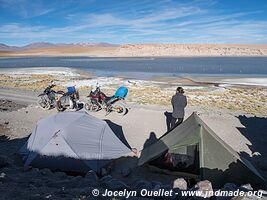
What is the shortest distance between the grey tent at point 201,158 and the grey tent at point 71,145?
1156 millimetres

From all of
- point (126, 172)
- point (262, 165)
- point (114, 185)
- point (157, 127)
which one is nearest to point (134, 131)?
point (157, 127)

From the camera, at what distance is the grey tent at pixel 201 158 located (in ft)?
22.8

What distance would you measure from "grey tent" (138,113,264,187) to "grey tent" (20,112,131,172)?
1156 mm

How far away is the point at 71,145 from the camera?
7.79 metres

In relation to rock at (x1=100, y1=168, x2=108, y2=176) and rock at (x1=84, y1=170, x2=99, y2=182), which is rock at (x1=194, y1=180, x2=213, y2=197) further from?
rock at (x1=100, y1=168, x2=108, y2=176)

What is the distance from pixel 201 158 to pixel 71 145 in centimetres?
328

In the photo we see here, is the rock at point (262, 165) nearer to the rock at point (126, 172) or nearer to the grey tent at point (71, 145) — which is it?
the rock at point (126, 172)

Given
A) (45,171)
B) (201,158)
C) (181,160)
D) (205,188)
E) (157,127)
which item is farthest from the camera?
(157,127)

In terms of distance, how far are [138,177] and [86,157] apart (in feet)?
4.69

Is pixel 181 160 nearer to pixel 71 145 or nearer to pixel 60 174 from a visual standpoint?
pixel 71 145

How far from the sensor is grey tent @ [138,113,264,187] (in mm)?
6945

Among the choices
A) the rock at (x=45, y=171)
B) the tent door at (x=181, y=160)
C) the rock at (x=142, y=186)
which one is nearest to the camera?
the rock at (x=142, y=186)

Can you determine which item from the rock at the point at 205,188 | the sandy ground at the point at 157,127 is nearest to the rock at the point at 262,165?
the sandy ground at the point at 157,127

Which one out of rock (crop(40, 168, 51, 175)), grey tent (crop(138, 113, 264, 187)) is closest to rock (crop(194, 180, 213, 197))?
grey tent (crop(138, 113, 264, 187))
